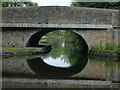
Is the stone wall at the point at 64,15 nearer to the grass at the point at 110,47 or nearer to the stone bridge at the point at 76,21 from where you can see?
the stone bridge at the point at 76,21

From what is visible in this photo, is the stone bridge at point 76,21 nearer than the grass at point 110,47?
No

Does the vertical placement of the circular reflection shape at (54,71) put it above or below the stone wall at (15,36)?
below

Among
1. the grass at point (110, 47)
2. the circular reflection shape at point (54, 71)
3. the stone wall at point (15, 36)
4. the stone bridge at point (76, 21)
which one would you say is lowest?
the circular reflection shape at point (54, 71)

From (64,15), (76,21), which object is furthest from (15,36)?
(76,21)

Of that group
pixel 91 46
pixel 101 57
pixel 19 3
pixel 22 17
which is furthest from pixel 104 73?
pixel 19 3

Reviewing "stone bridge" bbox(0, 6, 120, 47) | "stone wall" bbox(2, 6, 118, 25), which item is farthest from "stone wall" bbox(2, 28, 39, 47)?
"stone wall" bbox(2, 6, 118, 25)

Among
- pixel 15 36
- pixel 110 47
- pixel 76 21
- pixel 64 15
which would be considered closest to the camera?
pixel 110 47

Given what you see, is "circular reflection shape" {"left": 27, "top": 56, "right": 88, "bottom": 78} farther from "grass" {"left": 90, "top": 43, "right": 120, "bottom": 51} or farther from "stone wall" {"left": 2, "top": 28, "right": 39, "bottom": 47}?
"stone wall" {"left": 2, "top": 28, "right": 39, "bottom": 47}

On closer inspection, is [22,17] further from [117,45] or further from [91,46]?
[117,45]

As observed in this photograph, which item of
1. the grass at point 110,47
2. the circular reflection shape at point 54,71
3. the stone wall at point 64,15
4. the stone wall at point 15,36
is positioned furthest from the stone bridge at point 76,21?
the circular reflection shape at point 54,71

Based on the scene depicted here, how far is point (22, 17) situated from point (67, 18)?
380cm

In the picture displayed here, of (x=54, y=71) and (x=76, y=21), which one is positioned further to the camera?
(x=76, y=21)

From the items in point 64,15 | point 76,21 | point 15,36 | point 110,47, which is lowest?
point 110,47

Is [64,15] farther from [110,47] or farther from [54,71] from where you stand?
[54,71]
